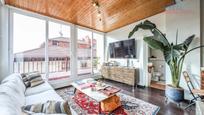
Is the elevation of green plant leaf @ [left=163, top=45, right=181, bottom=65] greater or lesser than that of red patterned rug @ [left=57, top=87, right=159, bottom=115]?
greater

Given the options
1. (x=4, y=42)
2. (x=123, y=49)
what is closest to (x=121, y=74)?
(x=123, y=49)

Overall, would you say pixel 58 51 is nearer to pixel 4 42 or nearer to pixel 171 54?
pixel 4 42

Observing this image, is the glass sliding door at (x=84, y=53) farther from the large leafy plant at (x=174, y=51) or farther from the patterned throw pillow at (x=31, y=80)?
the large leafy plant at (x=174, y=51)

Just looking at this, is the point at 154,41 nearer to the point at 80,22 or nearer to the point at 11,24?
the point at 80,22

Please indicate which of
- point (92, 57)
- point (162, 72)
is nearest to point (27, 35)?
point (92, 57)

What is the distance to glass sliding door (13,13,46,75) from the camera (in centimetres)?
383

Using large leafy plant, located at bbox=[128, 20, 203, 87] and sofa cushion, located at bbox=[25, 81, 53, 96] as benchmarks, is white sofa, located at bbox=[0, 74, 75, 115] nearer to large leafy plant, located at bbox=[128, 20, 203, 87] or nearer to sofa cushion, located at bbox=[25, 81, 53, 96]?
sofa cushion, located at bbox=[25, 81, 53, 96]

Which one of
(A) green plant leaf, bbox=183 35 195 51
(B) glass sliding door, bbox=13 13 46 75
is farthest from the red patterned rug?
(B) glass sliding door, bbox=13 13 46 75

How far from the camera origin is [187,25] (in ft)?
11.1

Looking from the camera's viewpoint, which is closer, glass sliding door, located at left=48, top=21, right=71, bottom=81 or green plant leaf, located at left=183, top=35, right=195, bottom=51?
green plant leaf, located at left=183, top=35, right=195, bottom=51

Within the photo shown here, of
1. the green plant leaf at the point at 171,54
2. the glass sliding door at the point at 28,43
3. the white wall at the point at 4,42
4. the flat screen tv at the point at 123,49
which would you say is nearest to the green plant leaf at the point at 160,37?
the green plant leaf at the point at 171,54

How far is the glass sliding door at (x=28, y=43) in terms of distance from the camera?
12.6 ft

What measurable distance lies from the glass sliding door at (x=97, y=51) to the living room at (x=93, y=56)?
0.14 meters

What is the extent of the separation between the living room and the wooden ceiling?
1.1 inches
